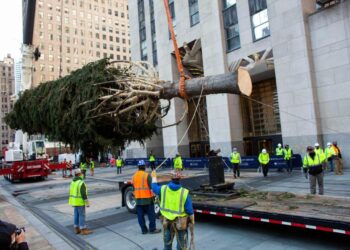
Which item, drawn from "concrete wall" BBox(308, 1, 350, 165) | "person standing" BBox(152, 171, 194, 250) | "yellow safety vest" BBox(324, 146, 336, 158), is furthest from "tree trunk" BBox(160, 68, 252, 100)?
"concrete wall" BBox(308, 1, 350, 165)

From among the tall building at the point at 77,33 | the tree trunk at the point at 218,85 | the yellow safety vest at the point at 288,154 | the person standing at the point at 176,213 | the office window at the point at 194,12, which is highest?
the tall building at the point at 77,33

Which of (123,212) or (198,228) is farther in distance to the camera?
(123,212)

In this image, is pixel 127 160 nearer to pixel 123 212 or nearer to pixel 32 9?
pixel 32 9

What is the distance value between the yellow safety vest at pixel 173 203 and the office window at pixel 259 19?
68.1ft

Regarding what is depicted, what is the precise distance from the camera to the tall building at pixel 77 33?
77062 mm

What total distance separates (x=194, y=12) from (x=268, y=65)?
10351 mm

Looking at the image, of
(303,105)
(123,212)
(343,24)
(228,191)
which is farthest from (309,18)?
(123,212)

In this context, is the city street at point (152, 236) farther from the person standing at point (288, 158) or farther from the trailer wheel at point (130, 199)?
the person standing at point (288, 158)

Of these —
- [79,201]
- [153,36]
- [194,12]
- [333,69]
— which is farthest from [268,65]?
[79,201]

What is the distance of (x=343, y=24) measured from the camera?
19.0m

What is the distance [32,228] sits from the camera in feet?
30.9

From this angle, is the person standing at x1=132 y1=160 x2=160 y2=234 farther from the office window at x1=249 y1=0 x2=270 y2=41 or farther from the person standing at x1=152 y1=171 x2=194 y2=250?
the office window at x1=249 y1=0 x2=270 y2=41

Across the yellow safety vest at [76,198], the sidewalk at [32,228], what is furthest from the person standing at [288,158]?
the sidewalk at [32,228]

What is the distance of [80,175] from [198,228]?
3521 mm
